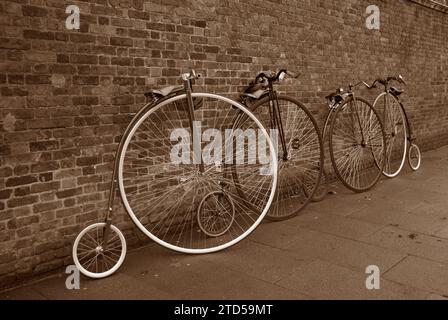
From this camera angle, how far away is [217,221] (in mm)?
3846

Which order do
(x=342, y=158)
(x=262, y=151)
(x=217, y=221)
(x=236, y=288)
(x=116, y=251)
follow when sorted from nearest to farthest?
(x=236, y=288)
(x=116, y=251)
(x=217, y=221)
(x=262, y=151)
(x=342, y=158)

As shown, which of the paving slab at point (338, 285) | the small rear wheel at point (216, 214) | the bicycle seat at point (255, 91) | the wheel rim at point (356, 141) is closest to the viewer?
the paving slab at point (338, 285)

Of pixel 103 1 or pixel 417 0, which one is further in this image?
pixel 417 0

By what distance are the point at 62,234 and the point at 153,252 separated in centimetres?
71

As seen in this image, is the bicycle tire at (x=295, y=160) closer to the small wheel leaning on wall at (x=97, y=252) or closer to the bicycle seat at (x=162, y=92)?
the bicycle seat at (x=162, y=92)

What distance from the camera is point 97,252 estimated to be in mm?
2998

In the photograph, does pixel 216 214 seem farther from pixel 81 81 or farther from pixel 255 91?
pixel 81 81

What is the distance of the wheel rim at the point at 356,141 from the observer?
17.8ft

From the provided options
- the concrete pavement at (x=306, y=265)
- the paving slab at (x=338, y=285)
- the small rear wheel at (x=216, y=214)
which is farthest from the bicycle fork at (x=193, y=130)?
the paving slab at (x=338, y=285)

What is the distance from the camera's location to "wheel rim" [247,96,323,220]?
4.43 metres

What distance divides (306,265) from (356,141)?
8.98 feet
